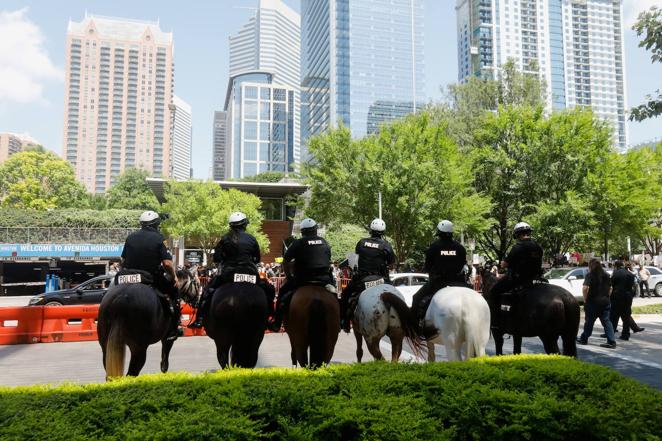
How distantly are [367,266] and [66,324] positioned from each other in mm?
10453

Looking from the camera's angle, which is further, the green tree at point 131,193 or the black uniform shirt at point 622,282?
the green tree at point 131,193

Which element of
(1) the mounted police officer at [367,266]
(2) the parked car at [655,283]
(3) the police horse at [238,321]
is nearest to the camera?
(3) the police horse at [238,321]

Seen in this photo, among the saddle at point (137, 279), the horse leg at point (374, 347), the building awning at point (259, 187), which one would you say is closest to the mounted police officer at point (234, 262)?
the saddle at point (137, 279)

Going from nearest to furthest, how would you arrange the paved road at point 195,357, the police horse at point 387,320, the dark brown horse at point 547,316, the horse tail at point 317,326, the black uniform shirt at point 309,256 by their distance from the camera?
the horse tail at point 317,326
the dark brown horse at point 547,316
the black uniform shirt at point 309,256
the police horse at point 387,320
the paved road at point 195,357

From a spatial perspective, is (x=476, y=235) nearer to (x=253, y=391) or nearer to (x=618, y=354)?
(x=618, y=354)

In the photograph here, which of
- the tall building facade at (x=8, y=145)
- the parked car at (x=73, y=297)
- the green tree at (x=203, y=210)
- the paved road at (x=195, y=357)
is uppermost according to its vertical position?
the tall building facade at (x=8, y=145)

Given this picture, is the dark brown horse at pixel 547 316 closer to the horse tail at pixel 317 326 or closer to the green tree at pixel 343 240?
the horse tail at pixel 317 326

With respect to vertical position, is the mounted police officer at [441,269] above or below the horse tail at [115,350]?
above

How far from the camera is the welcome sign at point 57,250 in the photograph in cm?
3575

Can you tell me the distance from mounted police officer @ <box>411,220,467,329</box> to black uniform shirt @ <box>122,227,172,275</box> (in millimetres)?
3456

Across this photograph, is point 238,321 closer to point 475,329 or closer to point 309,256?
point 309,256

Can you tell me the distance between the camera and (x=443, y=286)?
6.74m

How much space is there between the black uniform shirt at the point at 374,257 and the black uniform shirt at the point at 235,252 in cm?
174

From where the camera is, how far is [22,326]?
13086mm
